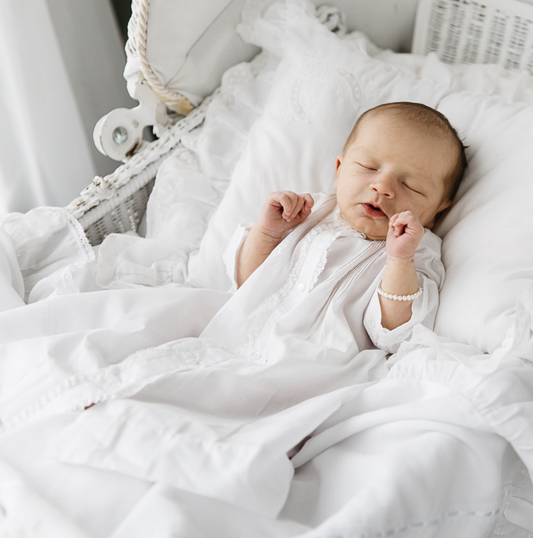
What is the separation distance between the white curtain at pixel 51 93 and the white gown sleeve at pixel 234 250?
2.09 feet

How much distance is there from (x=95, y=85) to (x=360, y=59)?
0.81 meters

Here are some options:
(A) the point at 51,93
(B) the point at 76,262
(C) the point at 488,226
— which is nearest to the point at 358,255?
(C) the point at 488,226

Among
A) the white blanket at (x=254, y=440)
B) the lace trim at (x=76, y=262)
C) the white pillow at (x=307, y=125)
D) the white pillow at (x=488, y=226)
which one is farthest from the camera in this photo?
the white pillow at (x=307, y=125)

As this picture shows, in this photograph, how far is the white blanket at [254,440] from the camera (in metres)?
0.70

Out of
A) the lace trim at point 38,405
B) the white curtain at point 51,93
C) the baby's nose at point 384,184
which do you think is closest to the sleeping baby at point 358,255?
the baby's nose at point 384,184

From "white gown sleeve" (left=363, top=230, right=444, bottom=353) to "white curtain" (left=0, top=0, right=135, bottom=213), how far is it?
990 mm

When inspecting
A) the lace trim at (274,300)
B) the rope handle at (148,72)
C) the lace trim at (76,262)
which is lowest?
the lace trim at (274,300)

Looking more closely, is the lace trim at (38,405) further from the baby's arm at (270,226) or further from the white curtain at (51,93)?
the white curtain at (51,93)

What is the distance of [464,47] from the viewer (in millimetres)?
1474

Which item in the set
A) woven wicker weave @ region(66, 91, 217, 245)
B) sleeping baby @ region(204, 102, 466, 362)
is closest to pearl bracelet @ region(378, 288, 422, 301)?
sleeping baby @ region(204, 102, 466, 362)

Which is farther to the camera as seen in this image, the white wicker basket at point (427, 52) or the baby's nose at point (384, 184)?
the white wicker basket at point (427, 52)

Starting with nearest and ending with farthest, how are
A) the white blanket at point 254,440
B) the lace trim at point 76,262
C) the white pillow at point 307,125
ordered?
the white blanket at point 254,440, the lace trim at point 76,262, the white pillow at point 307,125

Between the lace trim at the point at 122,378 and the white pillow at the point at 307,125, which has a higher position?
the white pillow at the point at 307,125

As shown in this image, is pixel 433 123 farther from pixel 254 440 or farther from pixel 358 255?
pixel 254 440
